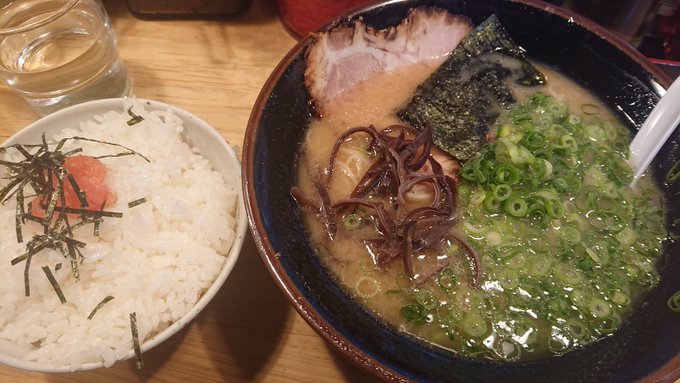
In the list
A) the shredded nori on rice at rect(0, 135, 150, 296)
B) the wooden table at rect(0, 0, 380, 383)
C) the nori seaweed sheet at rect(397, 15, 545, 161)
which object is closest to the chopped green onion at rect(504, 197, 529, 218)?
the nori seaweed sheet at rect(397, 15, 545, 161)

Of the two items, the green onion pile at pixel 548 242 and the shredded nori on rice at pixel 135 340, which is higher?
the green onion pile at pixel 548 242

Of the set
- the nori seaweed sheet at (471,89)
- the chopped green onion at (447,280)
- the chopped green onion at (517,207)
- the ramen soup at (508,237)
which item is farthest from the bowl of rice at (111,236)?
the chopped green onion at (517,207)

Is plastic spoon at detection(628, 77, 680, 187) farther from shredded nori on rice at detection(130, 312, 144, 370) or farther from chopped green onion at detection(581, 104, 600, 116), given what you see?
shredded nori on rice at detection(130, 312, 144, 370)

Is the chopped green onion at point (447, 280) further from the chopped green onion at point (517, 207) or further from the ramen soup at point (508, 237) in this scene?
the chopped green onion at point (517, 207)

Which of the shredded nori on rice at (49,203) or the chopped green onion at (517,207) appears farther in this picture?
the chopped green onion at (517,207)

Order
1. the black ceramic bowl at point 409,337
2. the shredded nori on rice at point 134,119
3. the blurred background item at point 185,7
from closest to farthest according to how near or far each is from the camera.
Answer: the black ceramic bowl at point 409,337, the shredded nori on rice at point 134,119, the blurred background item at point 185,7

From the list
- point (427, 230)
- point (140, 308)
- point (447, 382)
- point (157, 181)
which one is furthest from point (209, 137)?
point (447, 382)

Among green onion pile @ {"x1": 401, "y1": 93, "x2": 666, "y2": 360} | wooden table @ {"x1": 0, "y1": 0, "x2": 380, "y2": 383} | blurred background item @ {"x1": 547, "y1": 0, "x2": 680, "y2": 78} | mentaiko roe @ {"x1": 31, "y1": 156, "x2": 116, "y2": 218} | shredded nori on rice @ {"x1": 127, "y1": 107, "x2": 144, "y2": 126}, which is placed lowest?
wooden table @ {"x1": 0, "y1": 0, "x2": 380, "y2": 383}
